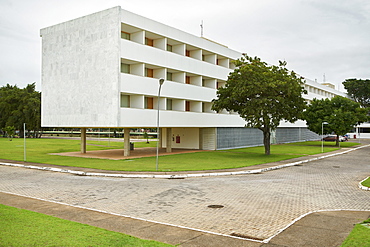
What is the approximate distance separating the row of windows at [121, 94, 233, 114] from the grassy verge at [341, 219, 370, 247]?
2254 cm

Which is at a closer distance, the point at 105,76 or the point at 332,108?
the point at 105,76

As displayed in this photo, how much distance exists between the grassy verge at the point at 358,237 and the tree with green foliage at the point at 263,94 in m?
20.2

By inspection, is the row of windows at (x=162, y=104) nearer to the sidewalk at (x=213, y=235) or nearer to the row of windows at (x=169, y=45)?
→ the row of windows at (x=169, y=45)

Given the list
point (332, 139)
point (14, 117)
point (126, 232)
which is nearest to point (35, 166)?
point (126, 232)

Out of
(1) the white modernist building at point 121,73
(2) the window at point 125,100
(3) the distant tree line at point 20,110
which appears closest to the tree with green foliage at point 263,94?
(1) the white modernist building at point 121,73

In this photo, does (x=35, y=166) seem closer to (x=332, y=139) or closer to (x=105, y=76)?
(x=105, y=76)

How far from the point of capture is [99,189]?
14.9 m

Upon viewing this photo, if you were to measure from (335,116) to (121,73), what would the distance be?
3203 cm

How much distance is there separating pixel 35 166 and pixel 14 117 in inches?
2256

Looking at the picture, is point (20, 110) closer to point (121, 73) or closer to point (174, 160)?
point (121, 73)

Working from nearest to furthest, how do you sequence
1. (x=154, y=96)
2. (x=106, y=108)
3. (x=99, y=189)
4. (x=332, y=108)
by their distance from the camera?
(x=99, y=189), (x=106, y=108), (x=154, y=96), (x=332, y=108)

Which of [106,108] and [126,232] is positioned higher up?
[106,108]

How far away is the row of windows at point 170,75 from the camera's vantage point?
1166 inches

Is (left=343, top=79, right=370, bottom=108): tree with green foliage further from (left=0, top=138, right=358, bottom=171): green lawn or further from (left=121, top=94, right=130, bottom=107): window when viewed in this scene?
(left=121, top=94, right=130, bottom=107): window
